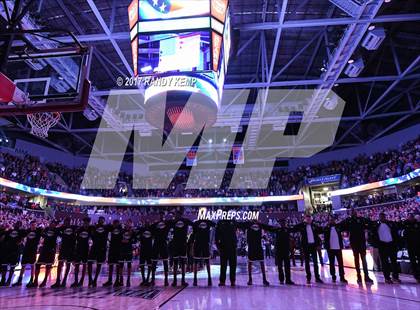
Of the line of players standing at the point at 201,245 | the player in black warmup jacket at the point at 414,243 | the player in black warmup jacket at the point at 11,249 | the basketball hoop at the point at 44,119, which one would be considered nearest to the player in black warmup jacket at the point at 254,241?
the line of players standing at the point at 201,245

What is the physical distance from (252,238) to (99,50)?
1560cm

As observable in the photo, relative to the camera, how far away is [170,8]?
37.6 feet

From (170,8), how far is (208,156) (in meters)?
30.3

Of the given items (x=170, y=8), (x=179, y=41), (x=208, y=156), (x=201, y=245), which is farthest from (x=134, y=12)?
(x=208, y=156)

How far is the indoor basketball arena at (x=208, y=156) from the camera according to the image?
8.16 meters

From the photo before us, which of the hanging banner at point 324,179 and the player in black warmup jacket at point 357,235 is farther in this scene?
the hanging banner at point 324,179

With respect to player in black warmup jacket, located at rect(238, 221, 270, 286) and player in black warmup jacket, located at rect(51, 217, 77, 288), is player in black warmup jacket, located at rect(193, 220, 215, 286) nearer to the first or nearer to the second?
player in black warmup jacket, located at rect(238, 221, 270, 286)

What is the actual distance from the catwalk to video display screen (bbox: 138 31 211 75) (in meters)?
7.51

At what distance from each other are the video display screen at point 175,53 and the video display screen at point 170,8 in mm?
670

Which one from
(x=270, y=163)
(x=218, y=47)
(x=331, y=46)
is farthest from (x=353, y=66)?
(x=270, y=163)

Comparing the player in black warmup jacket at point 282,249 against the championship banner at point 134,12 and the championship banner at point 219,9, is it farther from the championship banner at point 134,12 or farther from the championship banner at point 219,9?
the championship banner at point 134,12

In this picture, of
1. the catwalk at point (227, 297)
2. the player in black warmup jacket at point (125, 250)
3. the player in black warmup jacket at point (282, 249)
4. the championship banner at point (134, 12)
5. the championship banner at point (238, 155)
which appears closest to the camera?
the catwalk at point (227, 297)

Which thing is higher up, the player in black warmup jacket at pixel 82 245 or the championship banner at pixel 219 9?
the championship banner at pixel 219 9

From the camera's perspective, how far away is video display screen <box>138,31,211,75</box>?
11359 millimetres
